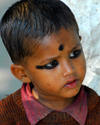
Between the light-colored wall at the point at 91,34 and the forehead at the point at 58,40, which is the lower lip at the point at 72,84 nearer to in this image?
the forehead at the point at 58,40

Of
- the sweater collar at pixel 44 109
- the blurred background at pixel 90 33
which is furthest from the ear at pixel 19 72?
the blurred background at pixel 90 33

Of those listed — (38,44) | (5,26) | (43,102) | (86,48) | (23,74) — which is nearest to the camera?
(38,44)

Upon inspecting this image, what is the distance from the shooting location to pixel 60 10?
1.34 metres

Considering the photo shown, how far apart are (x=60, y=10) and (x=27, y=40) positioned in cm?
25

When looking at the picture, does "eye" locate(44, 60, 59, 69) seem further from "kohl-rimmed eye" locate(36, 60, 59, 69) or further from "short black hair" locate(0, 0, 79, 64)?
"short black hair" locate(0, 0, 79, 64)

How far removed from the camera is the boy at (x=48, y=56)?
124 centimetres

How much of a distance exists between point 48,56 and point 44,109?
0.42m

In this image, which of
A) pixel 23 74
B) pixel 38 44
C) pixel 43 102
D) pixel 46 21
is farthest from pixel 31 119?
pixel 46 21

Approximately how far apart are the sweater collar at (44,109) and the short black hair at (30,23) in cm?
29

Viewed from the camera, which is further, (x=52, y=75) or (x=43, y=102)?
(x=43, y=102)

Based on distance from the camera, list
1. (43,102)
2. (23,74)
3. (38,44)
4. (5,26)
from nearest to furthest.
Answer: (38,44) < (5,26) < (23,74) < (43,102)

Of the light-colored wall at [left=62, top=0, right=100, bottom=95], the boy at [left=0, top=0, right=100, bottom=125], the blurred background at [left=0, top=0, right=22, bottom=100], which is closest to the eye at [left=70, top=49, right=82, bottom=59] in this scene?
the boy at [left=0, top=0, right=100, bottom=125]

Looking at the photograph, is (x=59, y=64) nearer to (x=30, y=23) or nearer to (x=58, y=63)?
(x=58, y=63)

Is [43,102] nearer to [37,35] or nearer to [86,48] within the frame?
[37,35]
